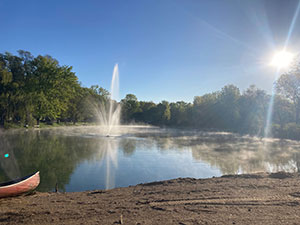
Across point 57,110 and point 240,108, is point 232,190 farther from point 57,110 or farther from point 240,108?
point 240,108

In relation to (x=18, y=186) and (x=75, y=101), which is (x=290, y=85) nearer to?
(x=18, y=186)

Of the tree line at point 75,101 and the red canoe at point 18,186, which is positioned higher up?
the tree line at point 75,101

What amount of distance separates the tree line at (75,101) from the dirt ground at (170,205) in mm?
30366

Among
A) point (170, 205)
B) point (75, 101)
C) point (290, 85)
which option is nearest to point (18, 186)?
point (170, 205)

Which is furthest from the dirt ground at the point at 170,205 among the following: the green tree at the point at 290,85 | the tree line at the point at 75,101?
the green tree at the point at 290,85

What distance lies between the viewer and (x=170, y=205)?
5.41 m

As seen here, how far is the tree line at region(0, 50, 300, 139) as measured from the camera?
37.1 metres

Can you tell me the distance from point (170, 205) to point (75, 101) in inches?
2509

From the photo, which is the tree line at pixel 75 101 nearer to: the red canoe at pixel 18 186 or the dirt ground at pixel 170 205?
the dirt ground at pixel 170 205

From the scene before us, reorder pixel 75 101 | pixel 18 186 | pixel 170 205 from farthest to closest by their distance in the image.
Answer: pixel 75 101
pixel 18 186
pixel 170 205

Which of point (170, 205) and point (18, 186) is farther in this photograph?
Answer: point (18, 186)

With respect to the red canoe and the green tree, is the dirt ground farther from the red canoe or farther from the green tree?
the green tree

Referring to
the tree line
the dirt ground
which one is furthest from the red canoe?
the tree line

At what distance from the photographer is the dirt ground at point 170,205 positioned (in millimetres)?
4512
